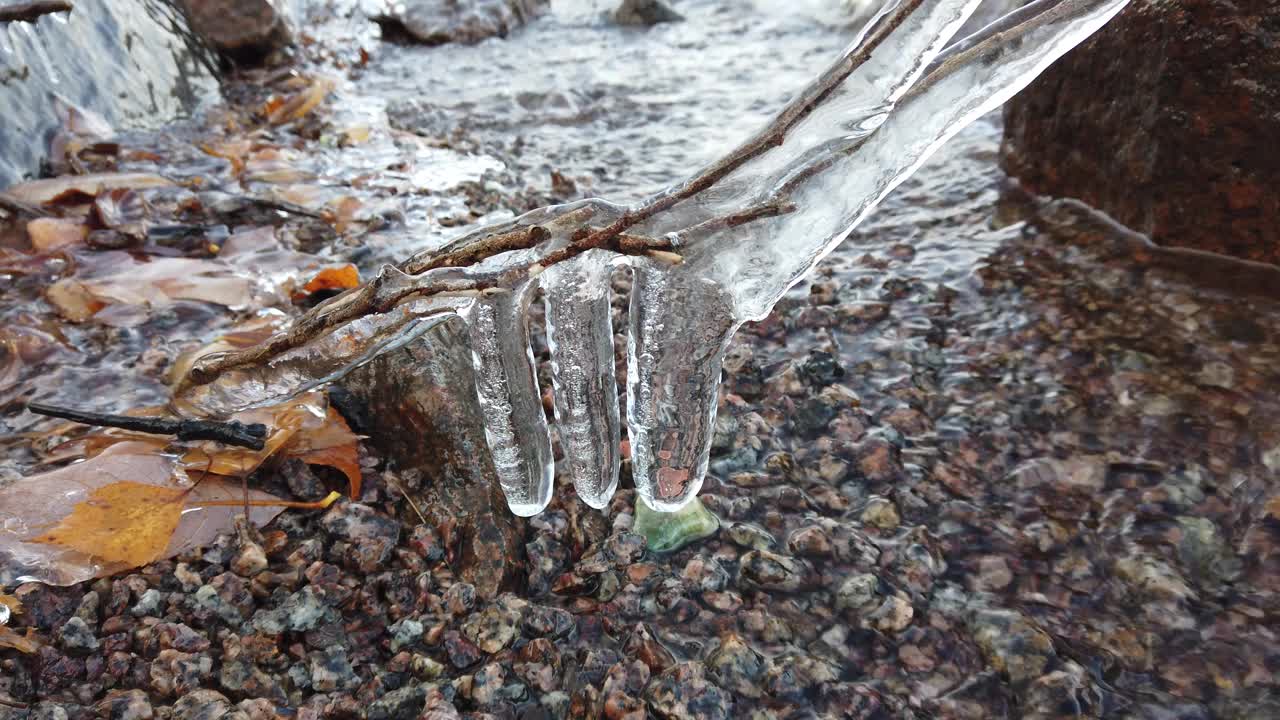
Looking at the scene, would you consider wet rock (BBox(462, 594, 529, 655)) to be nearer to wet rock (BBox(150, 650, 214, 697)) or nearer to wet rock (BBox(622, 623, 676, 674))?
wet rock (BBox(622, 623, 676, 674))

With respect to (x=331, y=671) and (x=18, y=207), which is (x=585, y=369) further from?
(x=18, y=207)

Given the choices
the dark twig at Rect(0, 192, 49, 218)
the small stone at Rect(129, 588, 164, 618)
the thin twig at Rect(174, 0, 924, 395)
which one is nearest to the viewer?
the thin twig at Rect(174, 0, 924, 395)

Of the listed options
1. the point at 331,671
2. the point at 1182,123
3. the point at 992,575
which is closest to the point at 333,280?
the point at 331,671

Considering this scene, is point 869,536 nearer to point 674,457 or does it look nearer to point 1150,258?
point 674,457

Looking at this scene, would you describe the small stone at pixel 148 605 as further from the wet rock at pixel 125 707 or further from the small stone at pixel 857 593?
the small stone at pixel 857 593

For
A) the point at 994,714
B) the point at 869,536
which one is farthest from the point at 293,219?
the point at 994,714

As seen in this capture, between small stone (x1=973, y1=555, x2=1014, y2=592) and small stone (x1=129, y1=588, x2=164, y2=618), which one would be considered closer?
small stone (x1=129, y1=588, x2=164, y2=618)

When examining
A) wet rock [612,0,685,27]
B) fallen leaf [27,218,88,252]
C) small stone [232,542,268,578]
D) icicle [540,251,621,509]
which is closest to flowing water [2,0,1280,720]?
icicle [540,251,621,509]
